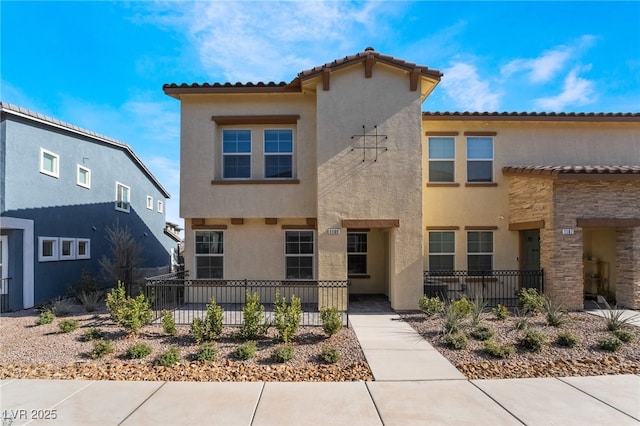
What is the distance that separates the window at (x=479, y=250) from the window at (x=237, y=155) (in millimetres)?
8692

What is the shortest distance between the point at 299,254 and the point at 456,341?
646 centimetres

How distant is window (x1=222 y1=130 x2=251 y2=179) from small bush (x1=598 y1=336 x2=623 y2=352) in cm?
1082

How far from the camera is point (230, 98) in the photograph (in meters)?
12.6

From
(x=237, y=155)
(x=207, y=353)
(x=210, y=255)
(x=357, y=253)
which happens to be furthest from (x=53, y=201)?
(x=357, y=253)

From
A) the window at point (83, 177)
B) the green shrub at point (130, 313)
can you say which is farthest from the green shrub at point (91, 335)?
the window at point (83, 177)

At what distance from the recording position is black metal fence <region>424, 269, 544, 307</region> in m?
12.6

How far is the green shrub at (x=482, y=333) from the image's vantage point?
818 centimetres

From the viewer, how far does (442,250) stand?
1355cm

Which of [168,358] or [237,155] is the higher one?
[237,155]

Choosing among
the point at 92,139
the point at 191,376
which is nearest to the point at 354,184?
the point at 191,376

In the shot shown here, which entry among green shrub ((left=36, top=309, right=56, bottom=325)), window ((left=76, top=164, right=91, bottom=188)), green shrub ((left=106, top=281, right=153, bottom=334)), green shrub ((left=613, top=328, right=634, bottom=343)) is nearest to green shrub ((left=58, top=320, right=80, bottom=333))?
green shrub ((left=106, top=281, right=153, bottom=334))

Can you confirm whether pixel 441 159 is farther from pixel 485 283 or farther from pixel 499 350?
pixel 499 350

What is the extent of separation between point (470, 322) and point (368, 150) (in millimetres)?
5801

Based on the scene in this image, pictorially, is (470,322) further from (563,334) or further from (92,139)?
(92,139)
